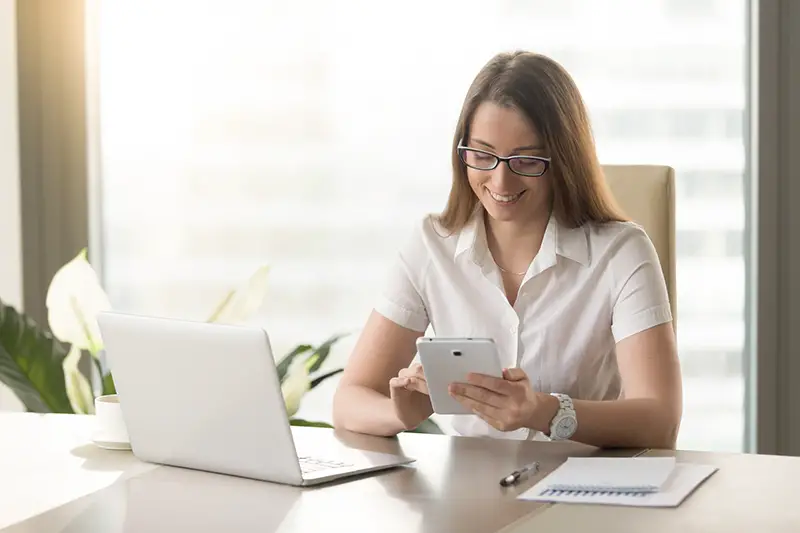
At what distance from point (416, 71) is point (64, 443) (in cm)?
168

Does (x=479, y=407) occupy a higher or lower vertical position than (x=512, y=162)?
lower

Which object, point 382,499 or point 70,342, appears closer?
point 382,499

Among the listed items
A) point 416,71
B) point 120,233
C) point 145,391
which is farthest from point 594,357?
point 120,233

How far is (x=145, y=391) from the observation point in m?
1.46

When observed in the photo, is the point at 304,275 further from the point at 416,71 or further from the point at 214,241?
the point at 416,71

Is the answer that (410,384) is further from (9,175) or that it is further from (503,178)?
(9,175)

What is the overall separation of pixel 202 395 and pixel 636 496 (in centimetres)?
56

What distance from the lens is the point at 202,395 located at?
138cm

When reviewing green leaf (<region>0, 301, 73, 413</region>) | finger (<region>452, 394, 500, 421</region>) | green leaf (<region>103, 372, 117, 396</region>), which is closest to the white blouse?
finger (<region>452, 394, 500, 421</region>)

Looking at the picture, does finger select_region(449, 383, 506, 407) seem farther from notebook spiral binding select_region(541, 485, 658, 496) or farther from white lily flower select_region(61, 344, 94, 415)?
white lily flower select_region(61, 344, 94, 415)

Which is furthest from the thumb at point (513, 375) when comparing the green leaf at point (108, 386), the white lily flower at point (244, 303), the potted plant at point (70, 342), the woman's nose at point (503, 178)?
the green leaf at point (108, 386)

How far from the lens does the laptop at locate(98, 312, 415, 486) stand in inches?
52.5

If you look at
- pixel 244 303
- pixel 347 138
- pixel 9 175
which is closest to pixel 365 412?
pixel 244 303

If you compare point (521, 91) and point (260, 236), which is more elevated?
point (521, 91)
